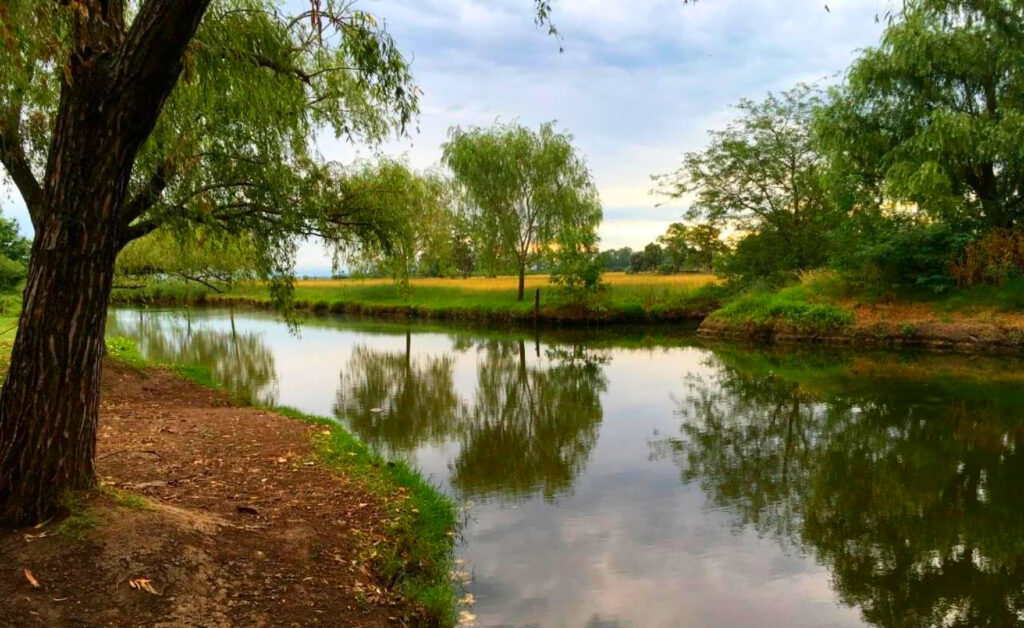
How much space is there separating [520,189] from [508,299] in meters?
5.74

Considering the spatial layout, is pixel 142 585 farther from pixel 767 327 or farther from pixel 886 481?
pixel 767 327

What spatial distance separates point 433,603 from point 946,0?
7576mm

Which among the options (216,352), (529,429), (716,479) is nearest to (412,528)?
(716,479)

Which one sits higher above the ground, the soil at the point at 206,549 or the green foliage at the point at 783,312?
the green foliage at the point at 783,312

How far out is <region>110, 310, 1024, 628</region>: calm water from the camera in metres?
4.94

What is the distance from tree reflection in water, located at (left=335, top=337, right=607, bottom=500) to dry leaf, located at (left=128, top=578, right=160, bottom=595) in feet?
13.5

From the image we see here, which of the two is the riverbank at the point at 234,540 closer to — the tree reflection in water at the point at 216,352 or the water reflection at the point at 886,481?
the water reflection at the point at 886,481

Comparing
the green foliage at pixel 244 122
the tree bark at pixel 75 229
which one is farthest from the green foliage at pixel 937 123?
the tree bark at pixel 75 229

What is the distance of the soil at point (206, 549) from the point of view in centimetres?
327

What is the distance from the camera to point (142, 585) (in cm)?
340

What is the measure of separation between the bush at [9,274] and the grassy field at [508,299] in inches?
201

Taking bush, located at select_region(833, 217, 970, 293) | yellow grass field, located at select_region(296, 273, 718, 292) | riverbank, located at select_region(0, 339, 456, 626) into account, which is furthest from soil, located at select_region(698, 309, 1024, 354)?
riverbank, located at select_region(0, 339, 456, 626)

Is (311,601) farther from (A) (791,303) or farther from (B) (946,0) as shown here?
(A) (791,303)

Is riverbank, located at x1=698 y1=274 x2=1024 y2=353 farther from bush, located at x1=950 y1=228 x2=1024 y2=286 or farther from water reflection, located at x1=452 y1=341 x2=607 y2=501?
water reflection, located at x1=452 y1=341 x2=607 y2=501
